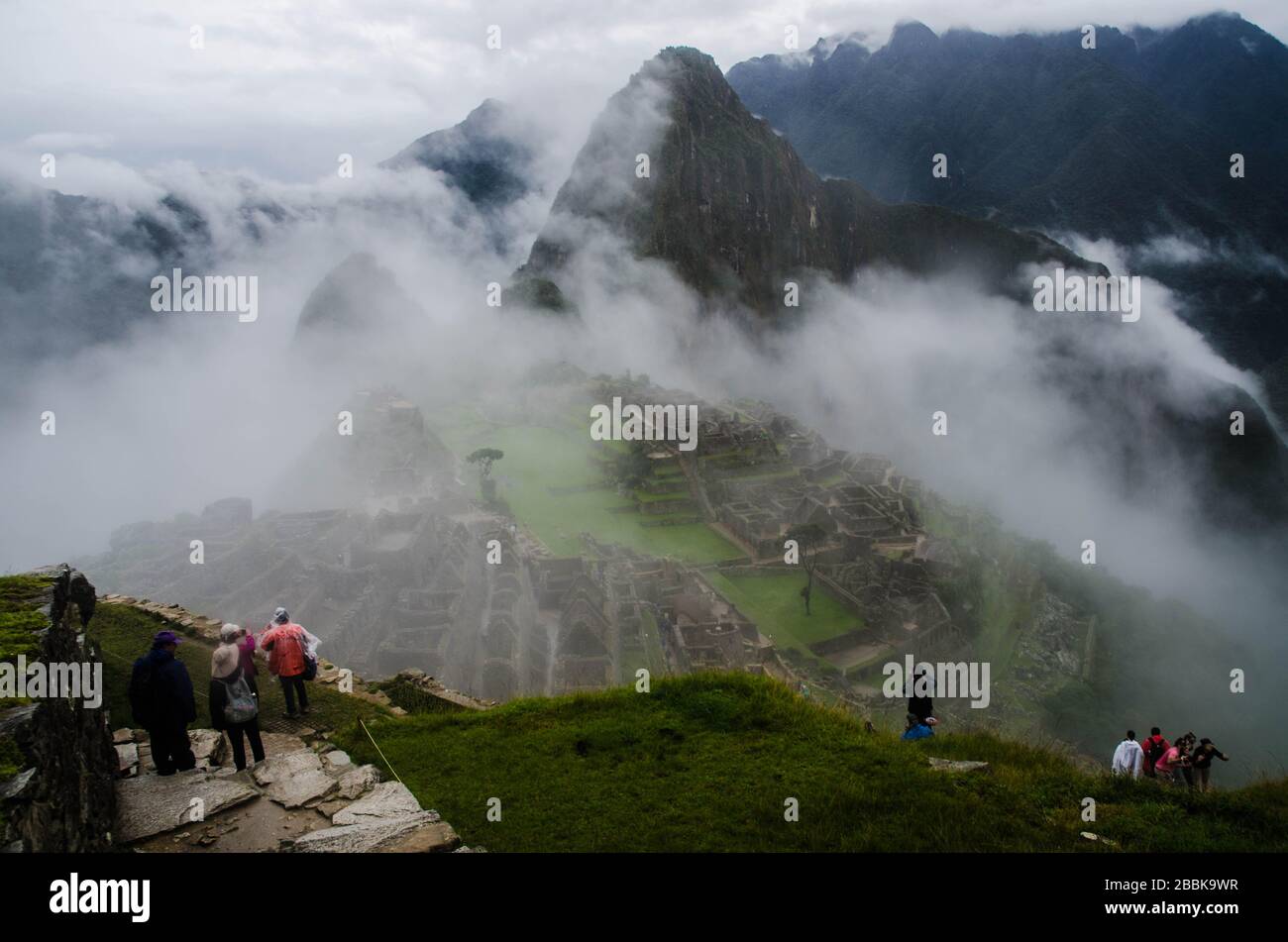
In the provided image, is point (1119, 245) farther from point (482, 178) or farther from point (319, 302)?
point (319, 302)

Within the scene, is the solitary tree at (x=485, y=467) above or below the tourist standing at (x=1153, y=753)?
above

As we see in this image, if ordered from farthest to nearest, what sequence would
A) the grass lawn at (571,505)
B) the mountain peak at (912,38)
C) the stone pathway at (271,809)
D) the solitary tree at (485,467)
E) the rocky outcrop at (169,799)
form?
the mountain peak at (912,38) → the solitary tree at (485,467) → the grass lawn at (571,505) → the rocky outcrop at (169,799) → the stone pathway at (271,809)

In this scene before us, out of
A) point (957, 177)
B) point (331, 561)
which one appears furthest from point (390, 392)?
point (957, 177)

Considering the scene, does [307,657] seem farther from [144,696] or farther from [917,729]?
[917,729]

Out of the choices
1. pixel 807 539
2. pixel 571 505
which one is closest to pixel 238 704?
pixel 807 539

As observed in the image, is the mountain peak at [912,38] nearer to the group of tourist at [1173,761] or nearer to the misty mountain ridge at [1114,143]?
the misty mountain ridge at [1114,143]

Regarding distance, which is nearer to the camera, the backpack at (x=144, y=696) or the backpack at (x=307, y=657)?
the backpack at (x=144, y=696)

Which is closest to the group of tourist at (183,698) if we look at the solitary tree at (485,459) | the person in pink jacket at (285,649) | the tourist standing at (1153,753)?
the person in pink jacket at (285,649)
